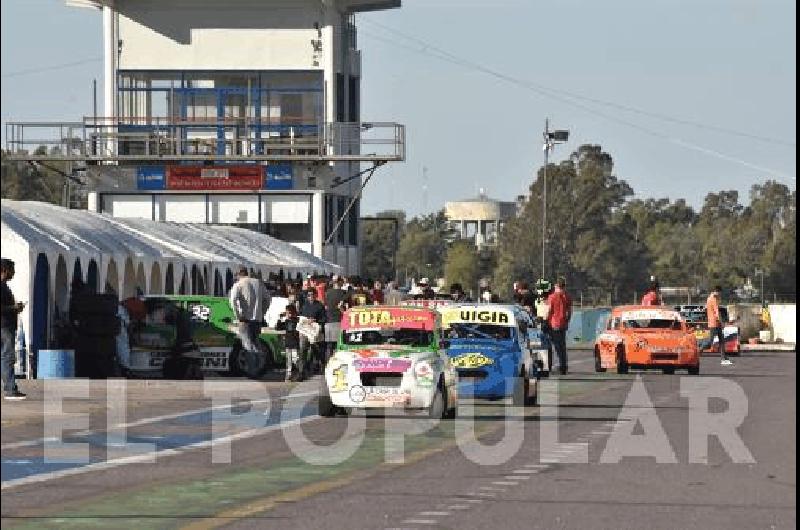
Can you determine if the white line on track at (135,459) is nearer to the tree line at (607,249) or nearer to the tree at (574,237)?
the tree line at (607,249)

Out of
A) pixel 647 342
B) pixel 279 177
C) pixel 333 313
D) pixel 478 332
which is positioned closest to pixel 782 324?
pixel 279 177

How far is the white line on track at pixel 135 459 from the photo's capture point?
18.3m

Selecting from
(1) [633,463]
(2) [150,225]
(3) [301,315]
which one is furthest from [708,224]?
(1) [633,463]

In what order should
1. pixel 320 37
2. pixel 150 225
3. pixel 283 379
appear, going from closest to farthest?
pixel 283 379 < pixel 150 225 < pixel 320 37

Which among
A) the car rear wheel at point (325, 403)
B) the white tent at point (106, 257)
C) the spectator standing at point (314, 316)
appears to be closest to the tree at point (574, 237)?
the white tent at point (106, 257)

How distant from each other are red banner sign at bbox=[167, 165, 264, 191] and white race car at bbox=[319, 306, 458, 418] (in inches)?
1943

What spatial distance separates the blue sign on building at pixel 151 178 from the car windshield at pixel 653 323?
1350 inches

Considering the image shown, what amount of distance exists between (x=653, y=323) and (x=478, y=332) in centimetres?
1412

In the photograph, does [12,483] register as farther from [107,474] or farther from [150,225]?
[150,225]

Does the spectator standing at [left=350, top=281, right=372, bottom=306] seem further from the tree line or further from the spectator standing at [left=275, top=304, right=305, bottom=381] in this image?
the tree line

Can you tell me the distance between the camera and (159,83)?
80.8 meters

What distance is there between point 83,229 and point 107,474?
72.5 ft

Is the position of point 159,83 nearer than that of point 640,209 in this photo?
Yes

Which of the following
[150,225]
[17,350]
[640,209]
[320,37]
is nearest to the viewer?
[17,350]
